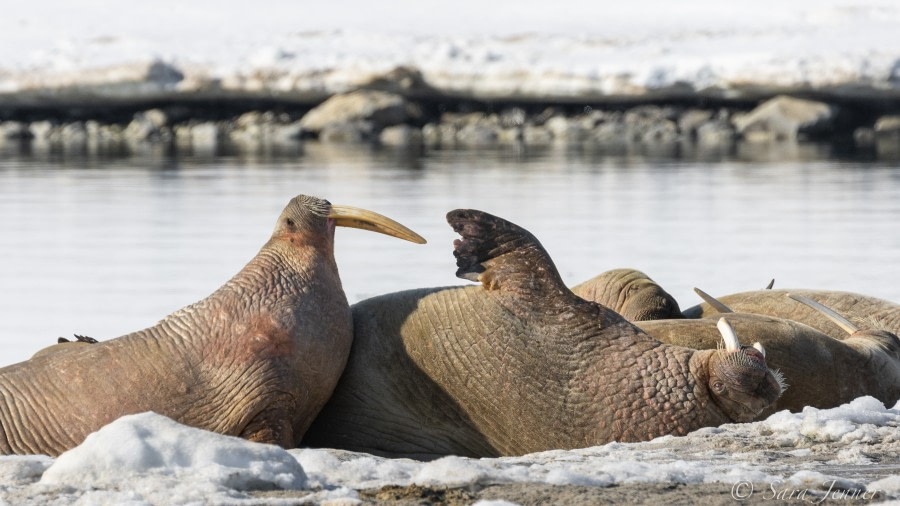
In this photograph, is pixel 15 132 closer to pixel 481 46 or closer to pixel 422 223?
pixel 481 46

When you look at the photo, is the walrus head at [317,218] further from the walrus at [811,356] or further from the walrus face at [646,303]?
the walrus face at [646,303]

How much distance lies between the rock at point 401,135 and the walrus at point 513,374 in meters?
23.8

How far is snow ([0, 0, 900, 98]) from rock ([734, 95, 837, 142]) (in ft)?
3.18

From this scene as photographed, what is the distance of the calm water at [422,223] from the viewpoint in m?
9.52

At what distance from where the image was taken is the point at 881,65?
25.4m

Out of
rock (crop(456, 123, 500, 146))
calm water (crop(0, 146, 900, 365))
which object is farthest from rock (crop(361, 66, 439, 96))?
calm water (crop(0, 146, 900, 365))

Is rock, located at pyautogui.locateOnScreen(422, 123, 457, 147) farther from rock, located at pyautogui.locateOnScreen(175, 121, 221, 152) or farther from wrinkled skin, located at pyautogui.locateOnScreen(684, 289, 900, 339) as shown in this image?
wrinkled skin, located at pyautogui.locateOnScreen(684, 289, 900, 339)

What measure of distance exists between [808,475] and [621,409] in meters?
1.15

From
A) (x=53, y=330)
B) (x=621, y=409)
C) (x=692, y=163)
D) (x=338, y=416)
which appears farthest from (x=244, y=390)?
(x=692, y=163)

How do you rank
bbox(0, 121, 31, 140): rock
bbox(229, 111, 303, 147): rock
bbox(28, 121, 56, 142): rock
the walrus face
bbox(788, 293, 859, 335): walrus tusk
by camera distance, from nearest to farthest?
bbox(788, 293, 859, 335): walrus tusk, the walrus face, bbox(229, 111, 303, 147): rock, bbox(28, 121, 56, 142): rock, bbox(0, 121, 31, 140): rock

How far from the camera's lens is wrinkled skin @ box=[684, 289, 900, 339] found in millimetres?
6863

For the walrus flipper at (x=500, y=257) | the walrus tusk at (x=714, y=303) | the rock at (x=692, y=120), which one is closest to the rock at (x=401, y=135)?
the rock at (x=692, y=120)

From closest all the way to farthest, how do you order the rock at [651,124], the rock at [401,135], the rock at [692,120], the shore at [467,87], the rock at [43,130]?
the shore at [467,87]
the rock at [692,120]
the rock at [651,124]
the rock at [401,135]
the rock at [43,130]

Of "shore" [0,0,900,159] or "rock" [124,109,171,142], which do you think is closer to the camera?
"shore" [0,0,900,159]
